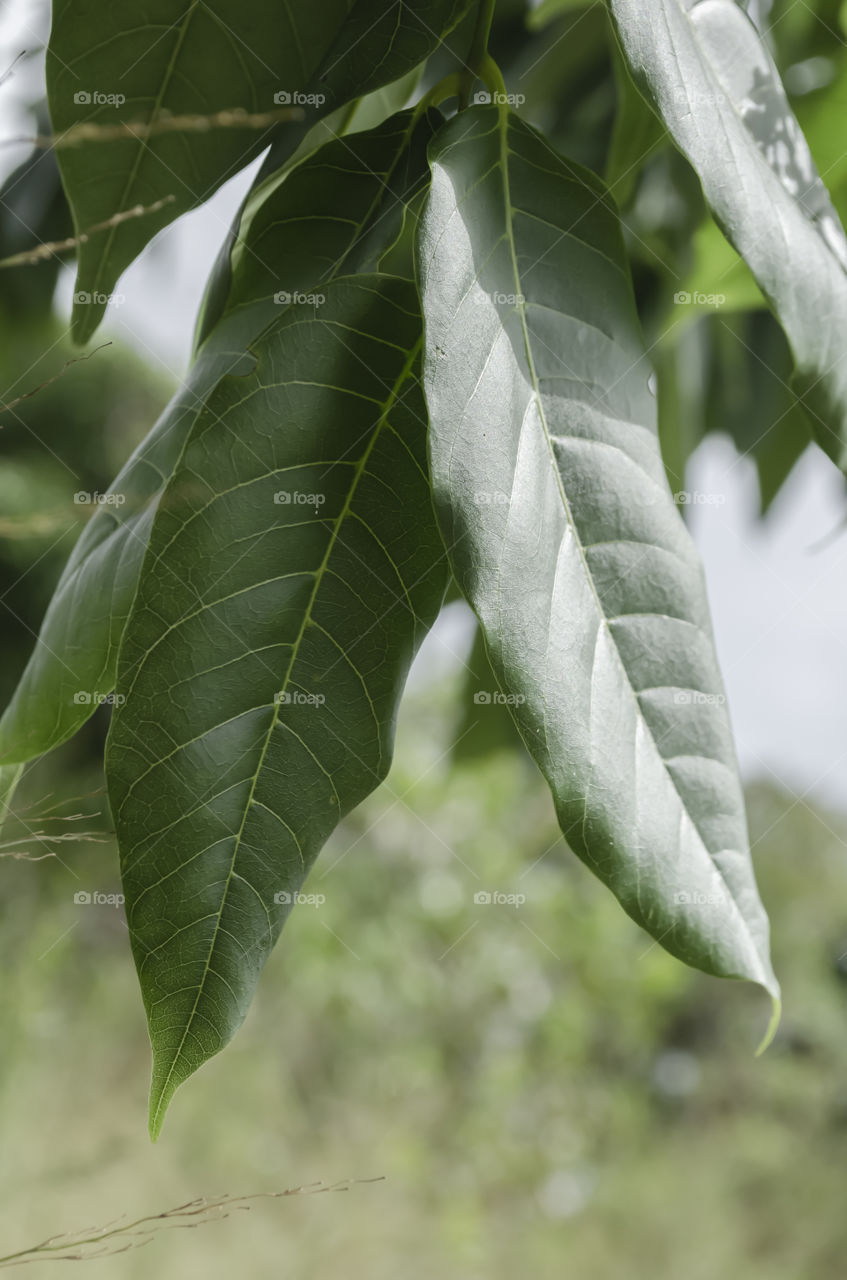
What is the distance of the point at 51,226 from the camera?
608 millimetres

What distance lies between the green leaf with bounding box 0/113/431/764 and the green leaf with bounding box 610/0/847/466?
62 millimetres

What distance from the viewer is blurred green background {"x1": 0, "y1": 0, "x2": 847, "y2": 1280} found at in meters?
2.38

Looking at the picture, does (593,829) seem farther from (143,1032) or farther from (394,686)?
(143,1032)

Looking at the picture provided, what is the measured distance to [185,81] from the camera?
25 cm

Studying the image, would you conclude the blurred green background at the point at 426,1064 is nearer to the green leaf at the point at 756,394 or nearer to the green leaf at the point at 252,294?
the green leaf at the point at 756,394

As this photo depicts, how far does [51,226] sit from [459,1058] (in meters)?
2.62

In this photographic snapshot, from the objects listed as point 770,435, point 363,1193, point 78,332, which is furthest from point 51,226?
point 363,1193

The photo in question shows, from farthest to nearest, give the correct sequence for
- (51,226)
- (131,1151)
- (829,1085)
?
(829,1085) → (131,1151) → (51,226)
